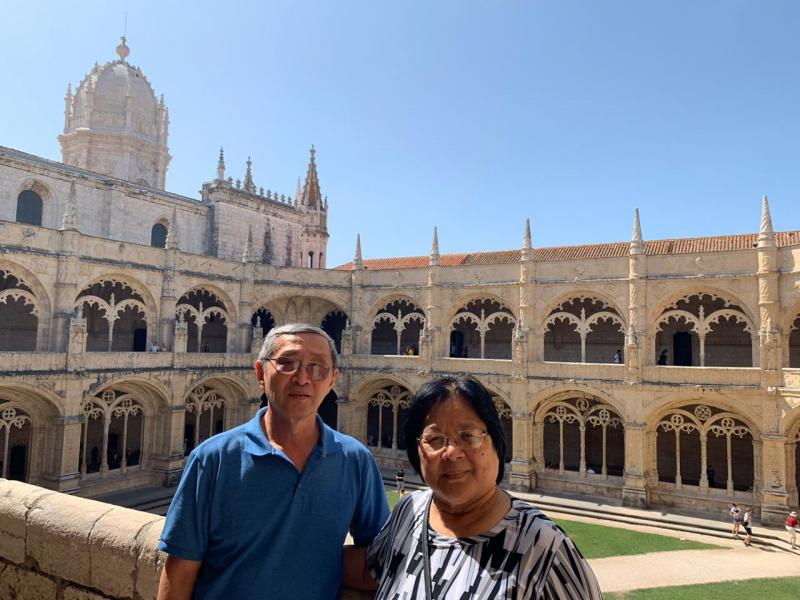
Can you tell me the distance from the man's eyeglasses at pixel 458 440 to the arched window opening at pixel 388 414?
25248mm

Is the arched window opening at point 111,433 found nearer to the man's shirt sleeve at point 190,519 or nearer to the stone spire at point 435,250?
the stone spire at point 435,250

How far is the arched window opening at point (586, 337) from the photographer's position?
26000mm

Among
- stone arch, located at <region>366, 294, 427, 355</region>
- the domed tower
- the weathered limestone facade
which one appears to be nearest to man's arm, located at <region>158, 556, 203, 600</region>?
the weathered limestone facade

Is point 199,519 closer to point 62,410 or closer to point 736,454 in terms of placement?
point 62,410

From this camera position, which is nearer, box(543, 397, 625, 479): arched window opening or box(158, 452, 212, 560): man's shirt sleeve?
box(158, 452, 212, 560): man's shirt sleeve

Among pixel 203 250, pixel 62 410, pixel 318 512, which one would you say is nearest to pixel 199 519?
pixel 318 512

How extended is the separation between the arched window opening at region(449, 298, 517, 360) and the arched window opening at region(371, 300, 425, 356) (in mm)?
2070

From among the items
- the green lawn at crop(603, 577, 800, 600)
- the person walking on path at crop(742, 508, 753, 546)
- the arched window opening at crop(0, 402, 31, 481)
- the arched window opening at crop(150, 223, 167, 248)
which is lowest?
the green lawn at crop(603, 577, 800, 600)

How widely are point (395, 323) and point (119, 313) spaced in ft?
42.4

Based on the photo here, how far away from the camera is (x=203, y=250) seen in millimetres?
30828

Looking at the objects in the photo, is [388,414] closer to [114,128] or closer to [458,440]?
[114,128]

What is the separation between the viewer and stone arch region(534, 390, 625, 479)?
23984 mm

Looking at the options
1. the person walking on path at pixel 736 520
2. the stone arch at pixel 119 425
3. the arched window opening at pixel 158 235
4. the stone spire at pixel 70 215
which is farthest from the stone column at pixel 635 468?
the arched window opening at pixel 158 235

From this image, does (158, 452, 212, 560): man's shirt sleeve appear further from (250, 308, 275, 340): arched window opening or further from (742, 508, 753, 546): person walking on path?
(250, 308, 275, 340): arched window opening
